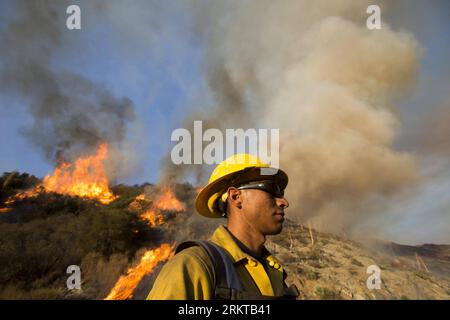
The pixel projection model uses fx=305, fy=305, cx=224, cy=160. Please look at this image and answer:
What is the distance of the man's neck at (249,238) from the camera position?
2592 mm

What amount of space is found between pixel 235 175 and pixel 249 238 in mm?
583

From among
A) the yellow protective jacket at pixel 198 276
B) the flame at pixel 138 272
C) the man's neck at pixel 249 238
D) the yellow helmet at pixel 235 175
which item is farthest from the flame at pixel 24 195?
the yellow protective jacket at pixel 198 276

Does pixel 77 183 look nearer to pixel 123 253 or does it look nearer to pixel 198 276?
pixel 123 253

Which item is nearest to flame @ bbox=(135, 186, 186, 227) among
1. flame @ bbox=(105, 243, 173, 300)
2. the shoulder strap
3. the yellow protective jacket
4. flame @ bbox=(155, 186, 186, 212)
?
flame @ bbox=(155, 186, 186, 212)

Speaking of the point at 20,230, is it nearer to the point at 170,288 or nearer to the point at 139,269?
the point at 139,269

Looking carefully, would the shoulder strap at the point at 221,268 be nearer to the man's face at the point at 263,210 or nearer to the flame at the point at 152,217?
the man's face at the point at 263,210

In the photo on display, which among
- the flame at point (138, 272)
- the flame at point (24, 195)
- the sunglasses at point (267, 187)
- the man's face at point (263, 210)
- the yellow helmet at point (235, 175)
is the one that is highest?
the flame at point (24, 195)

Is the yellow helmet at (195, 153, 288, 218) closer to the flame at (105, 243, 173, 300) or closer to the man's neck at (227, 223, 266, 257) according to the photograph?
the man's neck at (227, 223, 266, 257)

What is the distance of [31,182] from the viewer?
3622 centimetres
